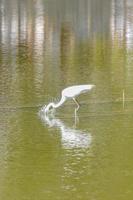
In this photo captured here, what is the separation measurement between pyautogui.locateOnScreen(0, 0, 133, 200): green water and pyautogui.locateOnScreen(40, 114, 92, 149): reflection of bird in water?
0.06 feet

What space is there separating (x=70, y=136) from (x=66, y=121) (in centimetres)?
109

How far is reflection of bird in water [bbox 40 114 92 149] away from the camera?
12674 mm

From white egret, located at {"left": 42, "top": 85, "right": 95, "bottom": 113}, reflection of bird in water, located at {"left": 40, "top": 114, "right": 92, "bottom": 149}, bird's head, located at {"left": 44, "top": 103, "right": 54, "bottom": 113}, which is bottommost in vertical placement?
reflection of bird in water, located at {"left": 40, "top": 114, "right": 92, "bottom": 149}

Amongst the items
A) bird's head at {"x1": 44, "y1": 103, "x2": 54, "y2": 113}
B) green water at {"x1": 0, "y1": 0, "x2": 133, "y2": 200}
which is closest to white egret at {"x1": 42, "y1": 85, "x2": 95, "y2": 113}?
bird's head at {"x1": 44, "y1": 103, "x2": 54, "y2": 113}

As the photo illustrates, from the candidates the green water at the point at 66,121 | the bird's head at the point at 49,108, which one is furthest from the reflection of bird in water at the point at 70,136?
the bird's head at the point at 49,108

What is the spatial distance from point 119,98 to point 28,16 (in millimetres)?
28234

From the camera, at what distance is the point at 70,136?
43.8 feet

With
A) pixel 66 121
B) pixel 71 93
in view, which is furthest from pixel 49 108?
pixel 66 121

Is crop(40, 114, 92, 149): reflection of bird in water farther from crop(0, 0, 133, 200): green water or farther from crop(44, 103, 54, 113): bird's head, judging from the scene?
crop(44, 103, 54, 113): bird's head

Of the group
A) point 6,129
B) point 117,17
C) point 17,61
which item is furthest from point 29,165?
point 117,17

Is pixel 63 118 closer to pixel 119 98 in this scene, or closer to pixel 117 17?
pixel 119 98

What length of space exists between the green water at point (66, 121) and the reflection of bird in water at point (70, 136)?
17 millimetres

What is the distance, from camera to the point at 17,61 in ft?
76.4

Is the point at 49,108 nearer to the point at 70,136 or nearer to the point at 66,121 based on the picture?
the point at 66,121
